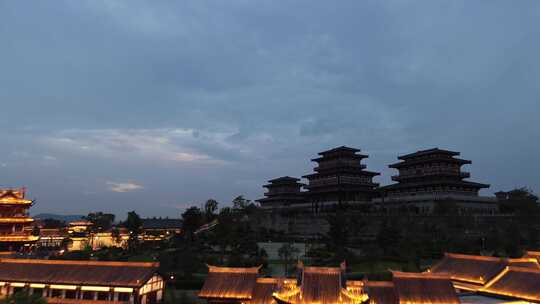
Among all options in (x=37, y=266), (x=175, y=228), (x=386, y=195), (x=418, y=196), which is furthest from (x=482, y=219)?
(x=175, y=228)

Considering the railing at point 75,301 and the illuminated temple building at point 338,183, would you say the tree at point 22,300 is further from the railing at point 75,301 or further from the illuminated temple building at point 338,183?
the illuminated temple building at point 338,183

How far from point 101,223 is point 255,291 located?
103473 millimetres

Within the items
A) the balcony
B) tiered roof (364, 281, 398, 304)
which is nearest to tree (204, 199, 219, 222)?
the balcony

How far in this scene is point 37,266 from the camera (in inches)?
1193

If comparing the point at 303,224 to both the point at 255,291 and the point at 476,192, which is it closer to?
the point at 476,192

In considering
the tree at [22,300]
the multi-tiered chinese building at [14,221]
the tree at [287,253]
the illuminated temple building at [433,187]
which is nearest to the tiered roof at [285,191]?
the illuminated temple building at [433,187]

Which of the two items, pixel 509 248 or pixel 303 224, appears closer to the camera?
pixel 509 248

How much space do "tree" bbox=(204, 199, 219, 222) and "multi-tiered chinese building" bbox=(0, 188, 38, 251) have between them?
2977cm

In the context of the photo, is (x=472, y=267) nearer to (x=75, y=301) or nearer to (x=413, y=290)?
(x=413, y=290)

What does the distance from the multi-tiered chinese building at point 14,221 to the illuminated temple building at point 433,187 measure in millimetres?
63038

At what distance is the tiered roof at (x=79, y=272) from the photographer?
91.7ft

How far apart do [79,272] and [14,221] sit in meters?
39.2

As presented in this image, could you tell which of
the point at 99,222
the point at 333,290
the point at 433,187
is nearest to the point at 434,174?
the point at 433,187

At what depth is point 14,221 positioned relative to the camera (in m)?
59.3
